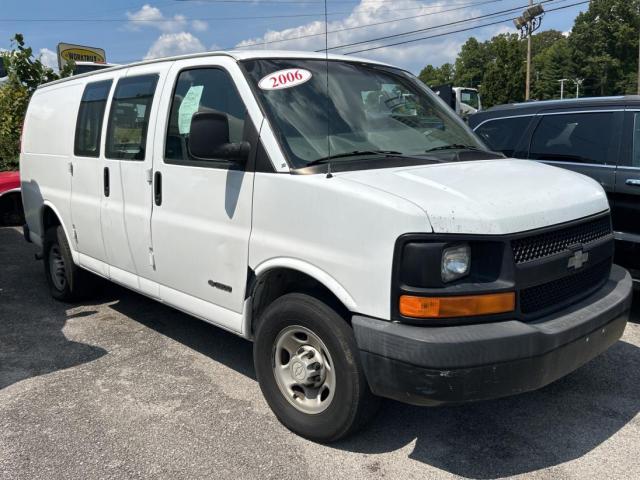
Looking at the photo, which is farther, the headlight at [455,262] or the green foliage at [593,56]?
the green foliage at [593,56]

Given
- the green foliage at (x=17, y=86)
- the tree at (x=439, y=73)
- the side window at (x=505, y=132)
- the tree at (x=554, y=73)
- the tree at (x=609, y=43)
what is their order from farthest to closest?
1. the tree at (x=439, y=73)
2. the tree at (x=554, y=73)
3. the tree at (x=609, y=43)
4. the green foliage at (x=17, y=86)
5. the side window at (x=505, y=132)

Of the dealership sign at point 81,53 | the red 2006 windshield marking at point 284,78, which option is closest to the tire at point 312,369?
the red 2006 windshield marking at point 284,78

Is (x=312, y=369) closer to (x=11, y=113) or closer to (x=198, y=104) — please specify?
(x=198, y=104)

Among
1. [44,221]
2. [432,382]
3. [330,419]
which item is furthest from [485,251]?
[44,221]

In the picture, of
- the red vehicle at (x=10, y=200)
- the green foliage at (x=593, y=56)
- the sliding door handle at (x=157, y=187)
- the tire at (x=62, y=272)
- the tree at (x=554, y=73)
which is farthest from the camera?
the tree at (x=554, y=73)

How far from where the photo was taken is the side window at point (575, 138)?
17.0 feet

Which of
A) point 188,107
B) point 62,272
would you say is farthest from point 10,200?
point 188,107

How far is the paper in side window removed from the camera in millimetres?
3898

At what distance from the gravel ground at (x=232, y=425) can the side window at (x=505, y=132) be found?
2.03 meters

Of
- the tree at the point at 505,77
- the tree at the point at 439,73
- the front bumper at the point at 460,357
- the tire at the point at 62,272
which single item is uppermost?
the tree at the point at 439,73

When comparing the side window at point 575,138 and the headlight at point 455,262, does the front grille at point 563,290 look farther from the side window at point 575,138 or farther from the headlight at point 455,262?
the side window at point 575,138

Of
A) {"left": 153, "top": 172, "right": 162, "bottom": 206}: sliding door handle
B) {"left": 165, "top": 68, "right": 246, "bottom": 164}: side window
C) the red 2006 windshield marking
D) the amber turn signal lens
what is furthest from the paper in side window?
the amber turn signal lens

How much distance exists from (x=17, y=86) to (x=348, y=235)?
1212 cm

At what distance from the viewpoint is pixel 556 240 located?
304 centimetres
